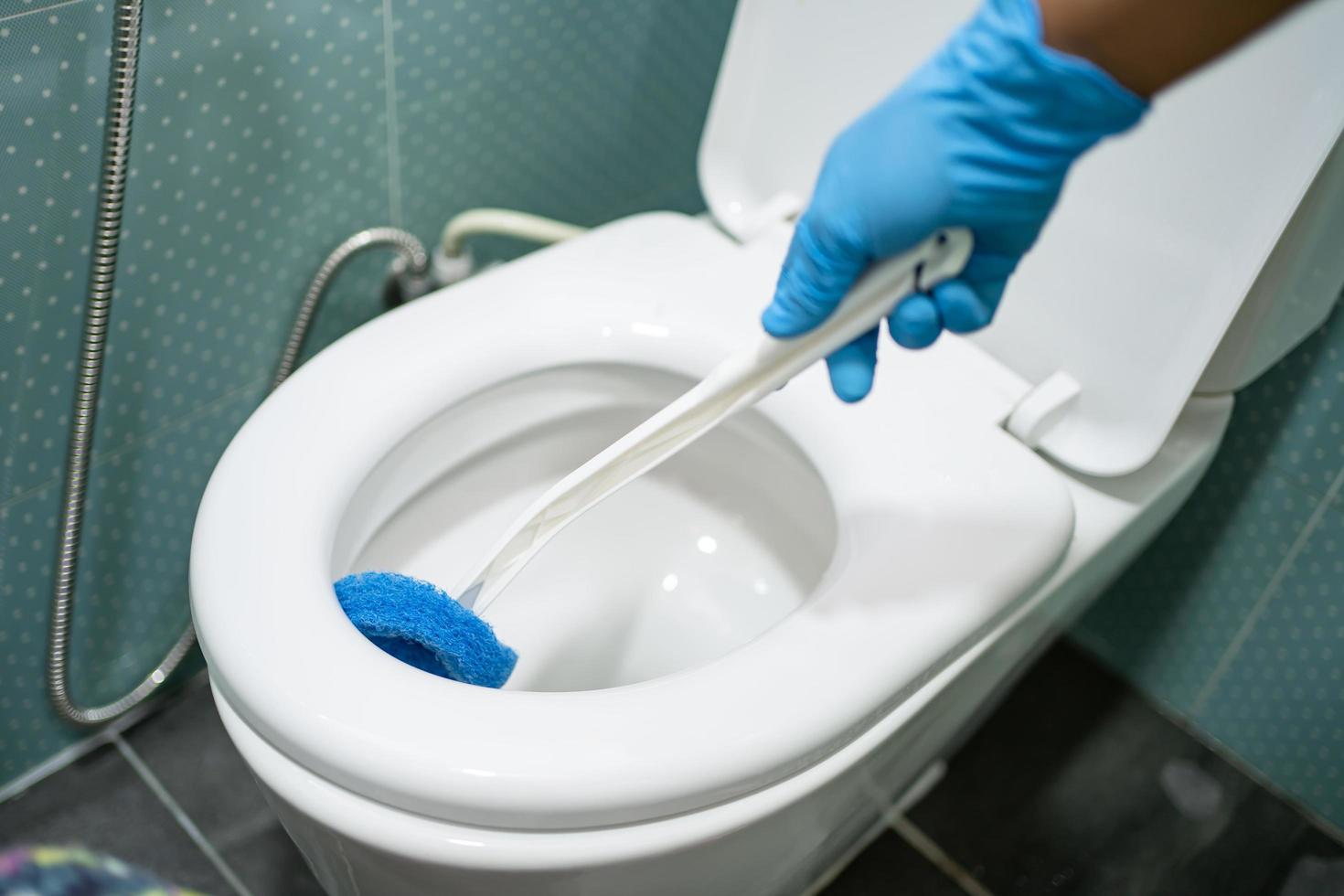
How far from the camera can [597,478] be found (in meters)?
0.58

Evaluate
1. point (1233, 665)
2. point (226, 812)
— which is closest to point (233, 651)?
point (226, 812)

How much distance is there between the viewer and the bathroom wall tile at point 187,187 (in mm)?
633

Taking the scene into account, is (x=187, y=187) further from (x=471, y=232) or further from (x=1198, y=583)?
(x=1198, y=583)

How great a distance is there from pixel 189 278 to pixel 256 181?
0.25 ft

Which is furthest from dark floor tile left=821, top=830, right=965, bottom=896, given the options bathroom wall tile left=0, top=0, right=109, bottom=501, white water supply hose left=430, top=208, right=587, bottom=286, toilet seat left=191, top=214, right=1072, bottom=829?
bathroom wall tile left=0, top=0, right=109, bottom=501

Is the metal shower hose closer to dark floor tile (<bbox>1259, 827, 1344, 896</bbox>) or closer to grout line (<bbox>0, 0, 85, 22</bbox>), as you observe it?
A: grout line (<bbox>0, 0, 85, 22</bbox>)

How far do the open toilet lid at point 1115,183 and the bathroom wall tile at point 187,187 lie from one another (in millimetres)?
254

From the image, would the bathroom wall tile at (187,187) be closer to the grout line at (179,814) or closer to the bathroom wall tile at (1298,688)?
the grout line at (179,814)

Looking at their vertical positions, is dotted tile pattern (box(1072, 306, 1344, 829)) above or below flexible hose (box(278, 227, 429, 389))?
below

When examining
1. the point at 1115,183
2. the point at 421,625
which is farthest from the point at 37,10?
the point at 1115,183

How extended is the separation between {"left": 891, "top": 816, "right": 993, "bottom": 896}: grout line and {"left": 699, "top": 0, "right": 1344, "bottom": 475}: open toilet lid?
1.23ft

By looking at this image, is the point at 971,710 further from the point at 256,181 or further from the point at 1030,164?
the point at 256,181

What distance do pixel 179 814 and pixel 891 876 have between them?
1.75ft

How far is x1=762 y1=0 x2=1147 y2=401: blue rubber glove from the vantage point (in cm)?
43
